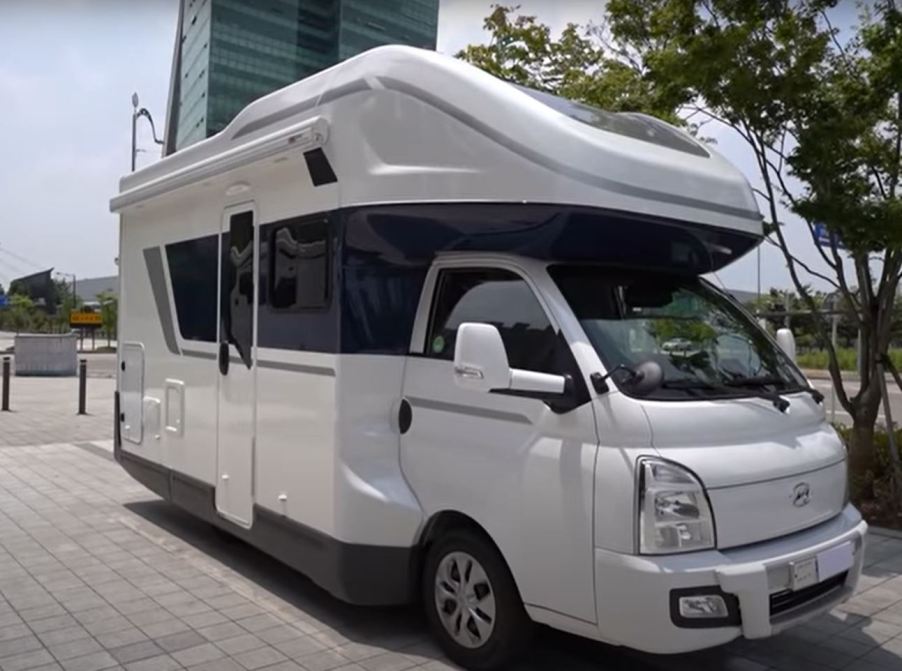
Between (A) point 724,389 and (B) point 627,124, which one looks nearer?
(A) point 724,389

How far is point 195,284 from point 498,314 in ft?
9.40

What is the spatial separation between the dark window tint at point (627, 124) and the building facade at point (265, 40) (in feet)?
24.6

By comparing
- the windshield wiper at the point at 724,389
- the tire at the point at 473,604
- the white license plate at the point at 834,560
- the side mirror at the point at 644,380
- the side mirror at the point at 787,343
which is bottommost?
the tire at the point at 473,604

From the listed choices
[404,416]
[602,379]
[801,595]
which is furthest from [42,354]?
[801,595]

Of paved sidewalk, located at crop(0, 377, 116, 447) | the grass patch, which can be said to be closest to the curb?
paved sidewalk, located at crop(0, 377, 116, 447)

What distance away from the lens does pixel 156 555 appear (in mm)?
5852

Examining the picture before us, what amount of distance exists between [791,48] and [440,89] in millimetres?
4268

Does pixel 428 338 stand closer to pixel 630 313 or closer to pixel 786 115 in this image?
pixel 630 313

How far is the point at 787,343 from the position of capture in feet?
15.5

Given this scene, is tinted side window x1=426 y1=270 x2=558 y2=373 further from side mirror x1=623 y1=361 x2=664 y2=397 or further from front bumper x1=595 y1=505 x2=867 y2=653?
front bumper x1=595 y1=505 x2=867 y2=653

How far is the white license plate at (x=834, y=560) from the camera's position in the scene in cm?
360

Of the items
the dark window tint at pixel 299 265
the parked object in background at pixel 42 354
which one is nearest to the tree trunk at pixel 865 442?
the dark window tint at pixel 299 265

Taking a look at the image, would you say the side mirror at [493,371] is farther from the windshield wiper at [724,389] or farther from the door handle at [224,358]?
the door handle at [224,358]

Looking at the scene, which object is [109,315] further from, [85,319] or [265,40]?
[265,40]
